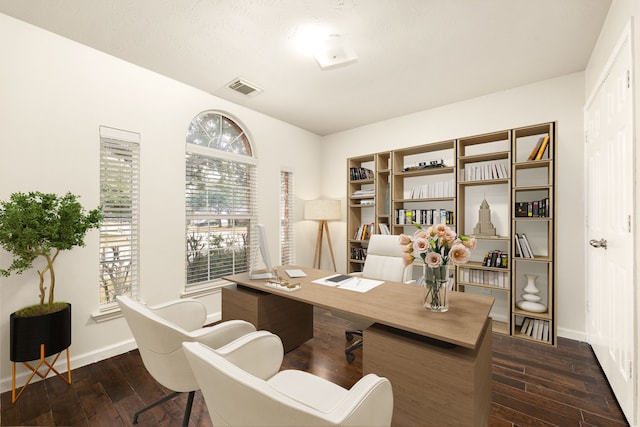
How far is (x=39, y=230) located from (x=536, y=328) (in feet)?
14.2

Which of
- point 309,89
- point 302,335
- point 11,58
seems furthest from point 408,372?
point 11,58

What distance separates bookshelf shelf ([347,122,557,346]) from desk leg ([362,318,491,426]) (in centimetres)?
179

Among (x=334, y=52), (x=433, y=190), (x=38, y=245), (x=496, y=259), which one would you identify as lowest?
(x=496, y=259)

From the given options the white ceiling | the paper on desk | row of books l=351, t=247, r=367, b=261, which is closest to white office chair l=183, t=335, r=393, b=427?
the paper on desk

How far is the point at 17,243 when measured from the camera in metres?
1.80

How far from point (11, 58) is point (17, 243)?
4.64 ft

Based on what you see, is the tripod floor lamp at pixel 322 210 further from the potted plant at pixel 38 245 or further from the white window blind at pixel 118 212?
the potted plant at pixel 38 245

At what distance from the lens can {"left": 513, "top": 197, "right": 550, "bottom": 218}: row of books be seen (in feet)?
9.12

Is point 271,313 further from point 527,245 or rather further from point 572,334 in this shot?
point 572,334

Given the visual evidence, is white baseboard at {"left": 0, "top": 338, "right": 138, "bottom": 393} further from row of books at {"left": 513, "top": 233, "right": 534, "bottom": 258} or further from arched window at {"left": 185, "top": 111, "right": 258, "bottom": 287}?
row of books at {"left": 513, "top": 233, "right": 534, "bottom": 258}

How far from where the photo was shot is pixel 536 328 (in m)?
2.80

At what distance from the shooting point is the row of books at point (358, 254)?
4.16 meters

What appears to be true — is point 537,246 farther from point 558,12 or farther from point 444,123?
point 558,12

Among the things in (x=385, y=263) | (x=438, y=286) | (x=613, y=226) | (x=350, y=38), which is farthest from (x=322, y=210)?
(x=613, y=226)
